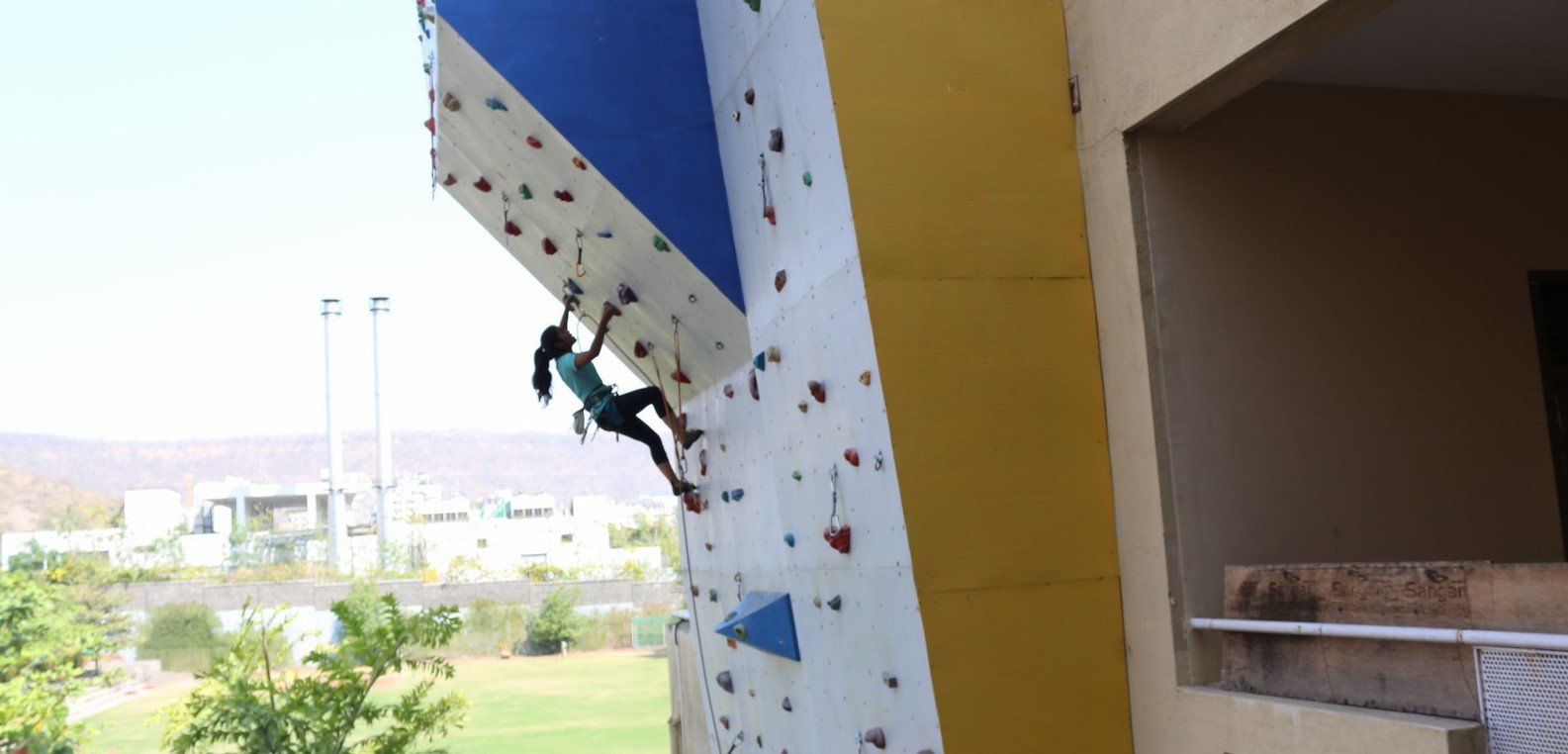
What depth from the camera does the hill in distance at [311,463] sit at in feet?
365

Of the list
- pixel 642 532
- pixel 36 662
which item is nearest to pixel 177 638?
pixel 642 532

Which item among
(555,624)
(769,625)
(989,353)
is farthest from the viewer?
(555,624)

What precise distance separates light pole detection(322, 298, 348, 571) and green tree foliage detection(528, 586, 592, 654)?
9.64 m

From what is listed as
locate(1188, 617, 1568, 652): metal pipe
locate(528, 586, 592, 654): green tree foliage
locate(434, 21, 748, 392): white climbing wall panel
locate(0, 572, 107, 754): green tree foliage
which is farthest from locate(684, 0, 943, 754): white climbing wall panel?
locate(528, 586, 592, 654): green tree foliage

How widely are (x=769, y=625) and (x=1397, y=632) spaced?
8.72 feet

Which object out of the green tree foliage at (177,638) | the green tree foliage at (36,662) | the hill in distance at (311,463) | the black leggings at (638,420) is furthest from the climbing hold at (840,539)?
the hill in distance at (311,463)

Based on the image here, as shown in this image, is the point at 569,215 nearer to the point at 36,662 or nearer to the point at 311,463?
the point at 36,662

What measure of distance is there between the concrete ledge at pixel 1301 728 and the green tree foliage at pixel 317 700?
6434mm

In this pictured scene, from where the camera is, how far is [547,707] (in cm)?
3041

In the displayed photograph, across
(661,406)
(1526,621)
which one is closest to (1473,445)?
(1526,621)

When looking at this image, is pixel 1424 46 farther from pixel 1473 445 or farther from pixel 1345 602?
pixel 1345 602

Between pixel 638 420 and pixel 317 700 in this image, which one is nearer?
pixel 638 420

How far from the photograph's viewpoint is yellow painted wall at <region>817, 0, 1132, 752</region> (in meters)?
3.77

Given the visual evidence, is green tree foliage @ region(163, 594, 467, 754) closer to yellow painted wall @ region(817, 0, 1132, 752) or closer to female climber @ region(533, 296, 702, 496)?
female climber @ region(533, 296, 702, 496)
